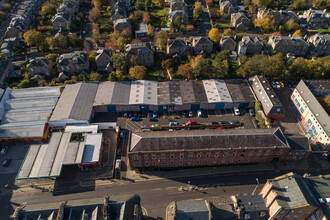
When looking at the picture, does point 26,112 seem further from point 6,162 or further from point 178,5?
point 178,5

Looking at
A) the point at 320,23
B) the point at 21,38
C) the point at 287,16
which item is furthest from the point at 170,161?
the point at 320,23

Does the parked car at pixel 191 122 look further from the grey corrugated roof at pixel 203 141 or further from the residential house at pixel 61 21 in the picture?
the residential house at pixel 61 21

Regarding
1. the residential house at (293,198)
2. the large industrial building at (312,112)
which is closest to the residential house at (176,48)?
the large industrial building at (312,112)

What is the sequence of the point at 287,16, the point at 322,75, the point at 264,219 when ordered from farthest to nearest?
the point at 287,16, the point at 322,75, the point at 264,219

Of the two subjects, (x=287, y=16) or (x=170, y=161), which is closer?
(x=170, y=161)

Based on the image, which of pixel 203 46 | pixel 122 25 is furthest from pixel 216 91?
pixel 122 25

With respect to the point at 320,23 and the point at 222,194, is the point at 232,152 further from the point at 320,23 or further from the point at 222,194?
the point at 320,23
